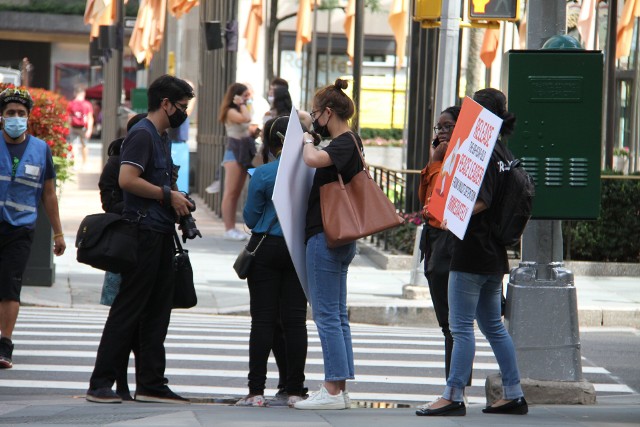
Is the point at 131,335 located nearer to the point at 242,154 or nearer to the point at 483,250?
the point at 483,250

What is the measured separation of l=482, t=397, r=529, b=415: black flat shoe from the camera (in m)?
7.33

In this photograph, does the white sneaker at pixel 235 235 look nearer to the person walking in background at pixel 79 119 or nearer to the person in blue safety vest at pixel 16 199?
the person in blue safety vest at pixel 16 199

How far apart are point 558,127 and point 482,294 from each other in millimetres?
1259

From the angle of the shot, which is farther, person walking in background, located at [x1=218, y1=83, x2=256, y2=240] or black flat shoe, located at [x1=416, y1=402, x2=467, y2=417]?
person walking in background, located at [x1=218, y1=83, x2=256, y2=240]

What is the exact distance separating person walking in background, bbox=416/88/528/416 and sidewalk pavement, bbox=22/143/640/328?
537cm

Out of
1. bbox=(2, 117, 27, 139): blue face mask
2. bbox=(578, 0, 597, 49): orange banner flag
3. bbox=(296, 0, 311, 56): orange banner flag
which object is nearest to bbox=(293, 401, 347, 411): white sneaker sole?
A: bbox=(2, 117, 27, 139): blue face mask

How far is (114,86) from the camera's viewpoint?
33.5 meters

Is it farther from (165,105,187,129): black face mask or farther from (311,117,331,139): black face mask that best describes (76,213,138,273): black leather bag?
(311,117,331,139): black face mask

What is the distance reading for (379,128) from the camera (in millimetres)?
38031

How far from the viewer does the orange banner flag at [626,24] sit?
70.8ft

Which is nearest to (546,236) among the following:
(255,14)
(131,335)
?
(131,335)

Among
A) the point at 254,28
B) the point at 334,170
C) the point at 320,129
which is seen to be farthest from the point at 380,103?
the point at 334,170

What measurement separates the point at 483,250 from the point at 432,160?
3.87 ft

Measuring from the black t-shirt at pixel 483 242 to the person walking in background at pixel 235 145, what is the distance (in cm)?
1035
